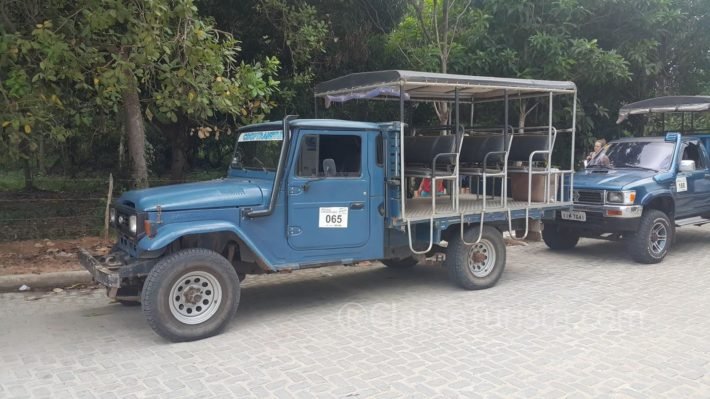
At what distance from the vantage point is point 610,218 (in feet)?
27.8

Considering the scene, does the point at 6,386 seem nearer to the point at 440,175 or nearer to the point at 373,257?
the point at 373,257

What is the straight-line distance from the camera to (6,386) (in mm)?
4273

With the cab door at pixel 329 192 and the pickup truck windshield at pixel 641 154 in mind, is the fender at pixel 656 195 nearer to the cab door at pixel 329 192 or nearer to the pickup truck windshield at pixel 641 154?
the pickup truck windshield at pixel 641 154

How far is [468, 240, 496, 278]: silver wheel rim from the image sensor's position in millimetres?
7195

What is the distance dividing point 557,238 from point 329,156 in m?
5.42

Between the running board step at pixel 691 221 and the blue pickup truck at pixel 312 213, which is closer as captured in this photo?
the blue pickup truck at pixel 312 213

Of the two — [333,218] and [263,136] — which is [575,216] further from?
[263,136]

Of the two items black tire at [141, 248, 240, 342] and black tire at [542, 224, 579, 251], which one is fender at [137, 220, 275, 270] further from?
black tire at [542, 224, 579, 251]

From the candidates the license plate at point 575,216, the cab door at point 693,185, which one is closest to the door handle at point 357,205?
the license plate at point 575,216

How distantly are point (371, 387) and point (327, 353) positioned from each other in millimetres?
802

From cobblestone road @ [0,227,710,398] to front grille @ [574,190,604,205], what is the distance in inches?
54.8

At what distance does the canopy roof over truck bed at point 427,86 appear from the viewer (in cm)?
629

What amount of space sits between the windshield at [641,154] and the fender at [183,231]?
6.83m

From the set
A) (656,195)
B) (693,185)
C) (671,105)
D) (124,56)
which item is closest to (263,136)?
(124,56)
